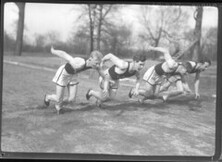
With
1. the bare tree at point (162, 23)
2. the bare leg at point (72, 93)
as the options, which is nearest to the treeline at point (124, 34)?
the bare tree at point (162, 23)

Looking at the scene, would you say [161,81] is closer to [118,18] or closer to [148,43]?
[148,43]

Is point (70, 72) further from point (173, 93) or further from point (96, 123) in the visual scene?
point (173, 93)

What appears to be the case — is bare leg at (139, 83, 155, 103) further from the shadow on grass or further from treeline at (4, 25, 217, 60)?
treeline at (4, 25, 217, 60)

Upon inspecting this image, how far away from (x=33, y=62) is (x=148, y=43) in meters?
0.92

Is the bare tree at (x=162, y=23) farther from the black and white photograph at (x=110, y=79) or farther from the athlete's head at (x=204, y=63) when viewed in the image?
the athlete's head at (x=204, y=63)

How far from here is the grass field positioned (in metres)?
2.16

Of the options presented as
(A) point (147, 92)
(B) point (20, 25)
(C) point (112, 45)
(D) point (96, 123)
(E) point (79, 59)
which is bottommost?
(D) point (96, 123)

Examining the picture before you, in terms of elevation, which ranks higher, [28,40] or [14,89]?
[28,40]

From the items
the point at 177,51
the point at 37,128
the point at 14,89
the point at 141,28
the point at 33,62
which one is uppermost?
the point at 141,28

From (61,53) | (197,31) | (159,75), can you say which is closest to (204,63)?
(197,31)

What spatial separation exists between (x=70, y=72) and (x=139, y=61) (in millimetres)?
542

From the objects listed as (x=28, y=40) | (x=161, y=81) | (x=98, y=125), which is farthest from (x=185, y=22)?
(x=28, y=40)

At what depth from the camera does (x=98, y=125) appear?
2.19 meters

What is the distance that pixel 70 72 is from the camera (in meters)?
2.21
